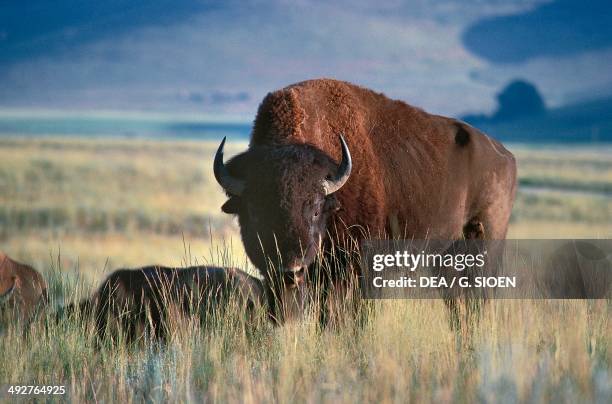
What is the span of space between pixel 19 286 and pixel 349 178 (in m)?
4.31

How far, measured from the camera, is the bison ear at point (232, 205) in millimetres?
8305

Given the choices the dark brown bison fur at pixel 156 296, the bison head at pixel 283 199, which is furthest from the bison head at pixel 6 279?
the bison head at pixel 283 199

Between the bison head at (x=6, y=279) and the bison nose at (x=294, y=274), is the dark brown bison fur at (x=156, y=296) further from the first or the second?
the bison head at (x=6, y=279)

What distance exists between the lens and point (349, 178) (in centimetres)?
877

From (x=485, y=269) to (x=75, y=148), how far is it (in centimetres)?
6283

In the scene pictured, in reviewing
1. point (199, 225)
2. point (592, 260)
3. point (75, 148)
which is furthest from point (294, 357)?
point (75, 148)

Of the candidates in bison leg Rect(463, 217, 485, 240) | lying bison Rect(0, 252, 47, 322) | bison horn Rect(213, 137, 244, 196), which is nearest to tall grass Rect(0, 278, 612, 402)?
bison horn Rect(213, 137, 244, 196)

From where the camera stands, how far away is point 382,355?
22.4ft

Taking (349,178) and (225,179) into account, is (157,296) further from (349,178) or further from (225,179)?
(349,178)

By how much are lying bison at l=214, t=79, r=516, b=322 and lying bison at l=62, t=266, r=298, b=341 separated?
3.73 ft

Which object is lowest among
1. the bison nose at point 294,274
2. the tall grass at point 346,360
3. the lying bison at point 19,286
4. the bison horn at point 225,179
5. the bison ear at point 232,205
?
the tall grass at point 346,360

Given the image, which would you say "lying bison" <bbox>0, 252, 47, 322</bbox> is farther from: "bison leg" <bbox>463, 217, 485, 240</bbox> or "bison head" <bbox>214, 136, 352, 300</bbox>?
"bison leg" <bbox>463, 217, 485, 240</bbox>

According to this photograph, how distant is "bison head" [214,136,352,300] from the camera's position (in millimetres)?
7641

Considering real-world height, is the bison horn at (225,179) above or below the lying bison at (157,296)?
above
